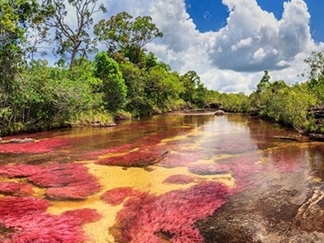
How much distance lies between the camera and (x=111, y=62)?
48.3 metres

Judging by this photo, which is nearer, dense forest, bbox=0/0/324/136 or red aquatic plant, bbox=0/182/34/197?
red aquatic plant, bbox=0/182/34/197

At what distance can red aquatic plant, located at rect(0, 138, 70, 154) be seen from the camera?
21547 mm

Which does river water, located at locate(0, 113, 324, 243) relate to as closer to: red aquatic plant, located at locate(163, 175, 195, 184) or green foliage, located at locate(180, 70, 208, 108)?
red aquatic plant, located at locate(163, 175, 195, 184)

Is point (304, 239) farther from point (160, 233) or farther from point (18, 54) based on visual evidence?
point (18, 54)

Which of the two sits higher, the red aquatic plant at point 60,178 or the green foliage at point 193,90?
the green foliage at point 193,90

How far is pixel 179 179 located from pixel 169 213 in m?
4.21

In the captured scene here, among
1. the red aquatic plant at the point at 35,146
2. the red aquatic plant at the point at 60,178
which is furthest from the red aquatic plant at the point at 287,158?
the red aquatic plant at the point at 35,146

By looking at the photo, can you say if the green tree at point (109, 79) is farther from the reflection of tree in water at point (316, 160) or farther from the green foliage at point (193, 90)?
the green foliage at point (193, 90)

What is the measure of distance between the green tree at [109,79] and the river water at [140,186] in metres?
24.8

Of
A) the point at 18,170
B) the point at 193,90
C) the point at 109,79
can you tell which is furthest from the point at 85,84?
the point at 193,90

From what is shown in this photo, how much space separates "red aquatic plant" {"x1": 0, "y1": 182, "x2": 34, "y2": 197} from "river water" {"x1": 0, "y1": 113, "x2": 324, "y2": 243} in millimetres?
38

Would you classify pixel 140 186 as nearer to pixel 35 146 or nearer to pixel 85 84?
pixel 35 146

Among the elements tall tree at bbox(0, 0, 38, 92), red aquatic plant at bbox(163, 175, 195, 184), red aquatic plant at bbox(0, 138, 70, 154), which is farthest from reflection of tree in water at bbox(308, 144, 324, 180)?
tall tree at bbox(0, 0, 38, 92)

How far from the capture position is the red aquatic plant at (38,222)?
26.9ft
